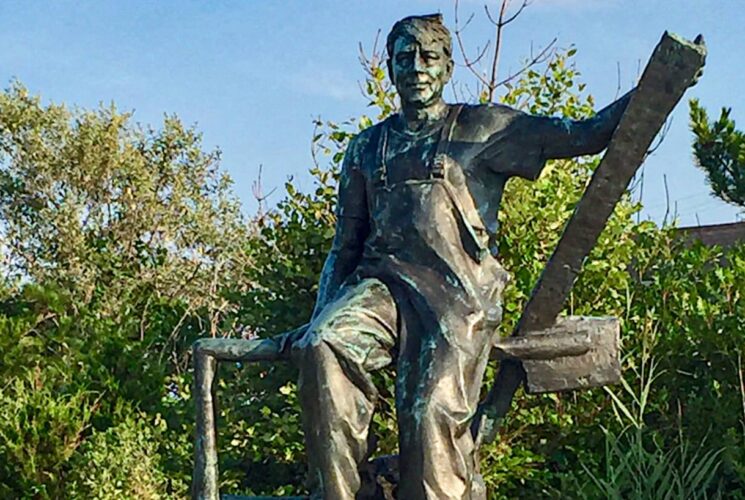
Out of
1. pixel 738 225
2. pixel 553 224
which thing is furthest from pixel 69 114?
pixel 553 224

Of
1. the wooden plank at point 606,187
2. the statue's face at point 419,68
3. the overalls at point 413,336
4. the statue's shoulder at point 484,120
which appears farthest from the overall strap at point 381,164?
the wooden plank at point 606,187

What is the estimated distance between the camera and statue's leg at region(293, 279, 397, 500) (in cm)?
340

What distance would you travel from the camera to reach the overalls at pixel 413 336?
3406 mm

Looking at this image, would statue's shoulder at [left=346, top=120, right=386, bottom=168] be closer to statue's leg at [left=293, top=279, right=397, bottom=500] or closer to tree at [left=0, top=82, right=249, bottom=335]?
statue's leg at [left=293, top=279, right=397, bottom=500]

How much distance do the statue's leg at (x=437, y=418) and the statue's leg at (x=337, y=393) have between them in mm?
111

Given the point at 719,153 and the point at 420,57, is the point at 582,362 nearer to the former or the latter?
the point at 420,57

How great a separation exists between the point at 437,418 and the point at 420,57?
1.12 m

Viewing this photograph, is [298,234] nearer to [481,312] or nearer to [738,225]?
[481,312]

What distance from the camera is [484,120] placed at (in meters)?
3.77

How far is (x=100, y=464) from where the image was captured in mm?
6691

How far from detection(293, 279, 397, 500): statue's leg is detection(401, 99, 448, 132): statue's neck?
65 centimetres

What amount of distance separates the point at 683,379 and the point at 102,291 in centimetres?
949

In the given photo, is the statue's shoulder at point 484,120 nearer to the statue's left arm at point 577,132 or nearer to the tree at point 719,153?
the statue's left arm at point 577,132

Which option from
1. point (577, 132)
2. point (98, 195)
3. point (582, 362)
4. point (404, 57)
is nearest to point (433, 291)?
point (582, 362)
